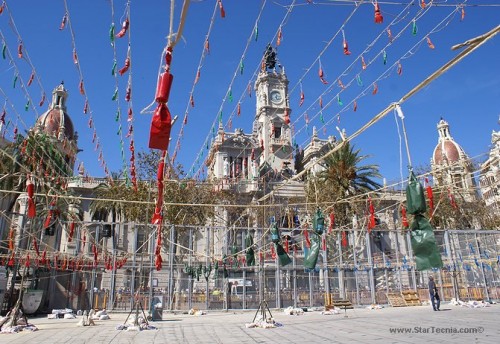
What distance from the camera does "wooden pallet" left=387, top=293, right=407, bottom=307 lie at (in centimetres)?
2375

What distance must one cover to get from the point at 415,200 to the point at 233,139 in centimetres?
4326

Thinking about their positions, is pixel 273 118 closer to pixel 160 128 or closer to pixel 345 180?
pixel 345 180

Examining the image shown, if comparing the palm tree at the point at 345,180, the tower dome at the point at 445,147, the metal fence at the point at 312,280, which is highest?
the tower dome at the point at 445,147

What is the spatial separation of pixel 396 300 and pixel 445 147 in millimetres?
59789

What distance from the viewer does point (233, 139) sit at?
50625 mm

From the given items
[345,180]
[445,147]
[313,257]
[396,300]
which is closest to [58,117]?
[345,180]

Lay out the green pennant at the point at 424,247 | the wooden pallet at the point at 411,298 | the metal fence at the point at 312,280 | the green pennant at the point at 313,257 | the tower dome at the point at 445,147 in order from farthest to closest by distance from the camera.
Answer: the tower dome at the point at 445,147 < the wooden pallet at the point at 411,298 < the metal fence at the point at 312,280 < the green pennant at the point at 313,257 < the green pennant at the point at 424,247

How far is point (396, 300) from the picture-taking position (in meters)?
24.1

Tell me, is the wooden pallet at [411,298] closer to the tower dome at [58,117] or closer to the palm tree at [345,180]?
the palm tree at [345,180]

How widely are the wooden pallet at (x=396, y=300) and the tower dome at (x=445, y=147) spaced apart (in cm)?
5241

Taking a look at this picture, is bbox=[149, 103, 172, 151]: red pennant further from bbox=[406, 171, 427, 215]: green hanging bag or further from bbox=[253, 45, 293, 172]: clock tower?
bbox=[253, 45, 293, 172]: clock tower

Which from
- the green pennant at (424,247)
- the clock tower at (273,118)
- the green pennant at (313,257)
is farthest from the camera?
the clock tower at (273,118)

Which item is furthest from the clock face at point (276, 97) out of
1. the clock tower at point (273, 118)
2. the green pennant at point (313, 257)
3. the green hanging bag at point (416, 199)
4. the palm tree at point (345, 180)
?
the green hanging bag at point (416, 199)

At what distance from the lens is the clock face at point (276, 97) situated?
58.4 m
